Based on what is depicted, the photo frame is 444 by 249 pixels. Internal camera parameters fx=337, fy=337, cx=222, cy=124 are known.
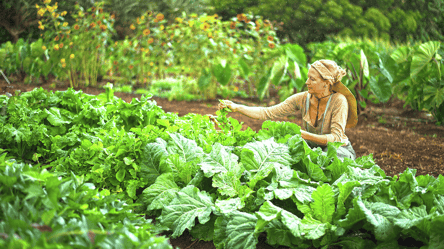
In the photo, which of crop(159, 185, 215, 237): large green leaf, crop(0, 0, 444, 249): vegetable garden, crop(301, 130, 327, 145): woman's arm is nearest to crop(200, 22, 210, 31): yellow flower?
crop(0, 0, 444, 249): vegetable garden

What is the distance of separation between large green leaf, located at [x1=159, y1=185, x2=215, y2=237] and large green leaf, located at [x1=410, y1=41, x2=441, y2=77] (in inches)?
152

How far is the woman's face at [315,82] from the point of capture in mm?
2473

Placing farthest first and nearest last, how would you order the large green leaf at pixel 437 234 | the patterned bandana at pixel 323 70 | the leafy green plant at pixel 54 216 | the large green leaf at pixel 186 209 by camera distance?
the patterned bandana at pixel 323 70 < the large green leaf at pixel 186 209 < the large green leaf at pixel 437 234 < the leafy green plant at pixel 54 216

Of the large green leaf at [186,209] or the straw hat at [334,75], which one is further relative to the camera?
the straw hat at [334,75]

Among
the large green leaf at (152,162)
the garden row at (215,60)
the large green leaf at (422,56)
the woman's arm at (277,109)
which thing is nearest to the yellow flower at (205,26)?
the garden row at (215,60)

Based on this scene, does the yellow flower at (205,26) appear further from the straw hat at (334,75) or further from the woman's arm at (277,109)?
the straw hat at (334,75)

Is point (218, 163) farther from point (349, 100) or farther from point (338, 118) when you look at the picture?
point (349, 100)

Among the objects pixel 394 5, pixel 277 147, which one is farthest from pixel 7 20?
pixel 394 5

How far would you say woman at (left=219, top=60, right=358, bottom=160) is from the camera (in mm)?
2477

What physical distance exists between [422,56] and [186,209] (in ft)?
13.4

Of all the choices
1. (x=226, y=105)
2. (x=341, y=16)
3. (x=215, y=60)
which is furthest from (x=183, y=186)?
(x=341, y=16)

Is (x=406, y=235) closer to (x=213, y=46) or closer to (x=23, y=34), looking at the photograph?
(x=213, y=46)

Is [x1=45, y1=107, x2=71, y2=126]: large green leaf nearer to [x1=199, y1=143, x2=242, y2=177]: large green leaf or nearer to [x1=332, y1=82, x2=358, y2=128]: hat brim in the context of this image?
[x1=199, y1=143, x2=242, y2=177]: large green leaf

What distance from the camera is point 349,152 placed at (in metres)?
2.67
